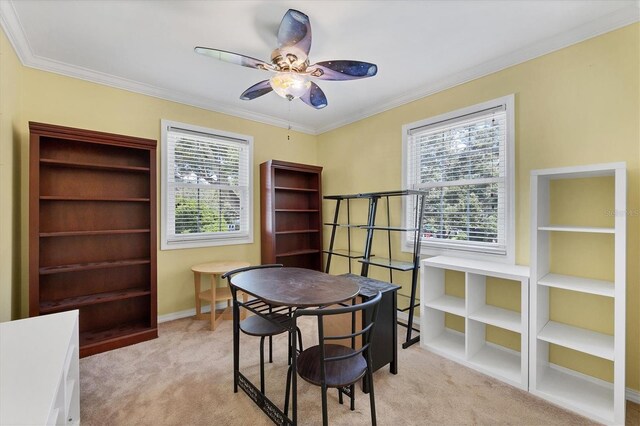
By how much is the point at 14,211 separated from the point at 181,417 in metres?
2.31

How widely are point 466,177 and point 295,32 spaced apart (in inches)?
82.7

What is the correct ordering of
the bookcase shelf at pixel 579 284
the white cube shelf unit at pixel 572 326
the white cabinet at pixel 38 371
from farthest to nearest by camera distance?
the bookcase shelf at pixel 579 284, the white cube shelf unit at pixel 572 326, the white cabinet at pixel 38 371

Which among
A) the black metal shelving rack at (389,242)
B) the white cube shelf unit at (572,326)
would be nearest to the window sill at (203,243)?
the black metal shelving rack at (389,242)

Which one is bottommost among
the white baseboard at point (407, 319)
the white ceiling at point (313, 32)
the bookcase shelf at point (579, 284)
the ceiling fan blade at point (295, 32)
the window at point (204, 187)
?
the white baseboard at point (407, 319)

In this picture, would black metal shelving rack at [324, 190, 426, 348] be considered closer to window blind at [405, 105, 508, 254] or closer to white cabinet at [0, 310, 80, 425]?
window blind at [405, 105, 508, 254]

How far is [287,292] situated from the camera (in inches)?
65.6

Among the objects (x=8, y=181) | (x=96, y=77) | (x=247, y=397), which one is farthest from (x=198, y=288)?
(x=96, y=77)

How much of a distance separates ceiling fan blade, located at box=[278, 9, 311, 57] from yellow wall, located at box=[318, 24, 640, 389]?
1.79m

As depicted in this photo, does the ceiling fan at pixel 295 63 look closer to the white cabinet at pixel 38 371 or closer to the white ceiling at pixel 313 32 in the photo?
the white ceiling at pixel 313 32

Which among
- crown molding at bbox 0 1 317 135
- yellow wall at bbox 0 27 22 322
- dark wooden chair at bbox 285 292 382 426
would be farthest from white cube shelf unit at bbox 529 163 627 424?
yellow wall at bbox 0 27 22 322

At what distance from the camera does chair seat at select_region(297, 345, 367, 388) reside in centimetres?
140

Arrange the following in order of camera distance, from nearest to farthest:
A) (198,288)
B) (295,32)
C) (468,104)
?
(295,32) < (468,104) < (198,288)

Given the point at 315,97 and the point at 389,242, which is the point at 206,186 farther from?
the point at 389,242

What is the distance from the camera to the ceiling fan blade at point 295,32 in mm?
1706
